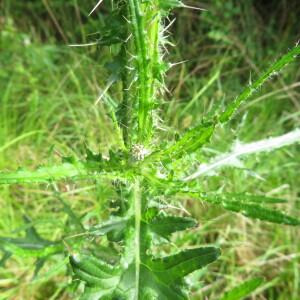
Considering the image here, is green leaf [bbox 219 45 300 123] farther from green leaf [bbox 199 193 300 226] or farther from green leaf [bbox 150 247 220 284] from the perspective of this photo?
green leaf [bbox 150 247 220 284]

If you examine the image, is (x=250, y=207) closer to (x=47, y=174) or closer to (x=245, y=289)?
(x=245, y=289)

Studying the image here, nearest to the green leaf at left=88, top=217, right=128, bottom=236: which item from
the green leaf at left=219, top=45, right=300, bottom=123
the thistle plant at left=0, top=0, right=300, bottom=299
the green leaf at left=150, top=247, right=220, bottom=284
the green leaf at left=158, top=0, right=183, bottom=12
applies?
the thistle plant at left=0, top=0, right=300, bottom=299

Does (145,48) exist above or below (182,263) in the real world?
above

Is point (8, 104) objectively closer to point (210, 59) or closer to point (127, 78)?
point (210, 59)

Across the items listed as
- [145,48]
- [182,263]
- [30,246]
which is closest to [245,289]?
[182,263]

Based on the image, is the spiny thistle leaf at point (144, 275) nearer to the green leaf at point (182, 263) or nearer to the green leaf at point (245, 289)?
the green leaf at point (182, 263)

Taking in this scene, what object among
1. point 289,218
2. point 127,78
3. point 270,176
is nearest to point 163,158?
point 127,78

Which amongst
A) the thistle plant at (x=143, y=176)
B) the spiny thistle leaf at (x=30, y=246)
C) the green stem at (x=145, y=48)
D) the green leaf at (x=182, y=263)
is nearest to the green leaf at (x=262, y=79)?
the thistle plant at (x=143, y=176)
